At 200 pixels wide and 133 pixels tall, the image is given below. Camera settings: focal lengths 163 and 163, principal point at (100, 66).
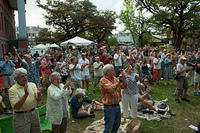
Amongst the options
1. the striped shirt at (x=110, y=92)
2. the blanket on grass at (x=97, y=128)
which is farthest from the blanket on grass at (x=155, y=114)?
the striped shirt at (x=110, y=92)

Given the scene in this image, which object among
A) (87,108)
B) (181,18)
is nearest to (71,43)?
(87,108)

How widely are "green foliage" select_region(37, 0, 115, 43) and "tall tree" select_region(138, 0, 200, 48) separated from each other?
40.3 ft

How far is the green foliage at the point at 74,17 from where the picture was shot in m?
33.0

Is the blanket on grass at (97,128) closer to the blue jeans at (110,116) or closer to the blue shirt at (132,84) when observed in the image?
the blue shirt at (132,84)

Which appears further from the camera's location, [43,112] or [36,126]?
[43,112]

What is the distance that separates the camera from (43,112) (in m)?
5.09

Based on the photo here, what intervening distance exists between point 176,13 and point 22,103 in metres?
24.4

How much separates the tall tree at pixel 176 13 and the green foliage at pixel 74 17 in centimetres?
1230

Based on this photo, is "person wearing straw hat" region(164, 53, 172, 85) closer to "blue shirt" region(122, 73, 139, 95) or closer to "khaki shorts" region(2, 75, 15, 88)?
"blue shirt" region(122, 73, 139, 95)

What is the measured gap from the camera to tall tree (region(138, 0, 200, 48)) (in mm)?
21016

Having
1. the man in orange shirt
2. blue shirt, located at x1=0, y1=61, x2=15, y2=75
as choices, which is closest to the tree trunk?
blue shirt, located at x1=0, y1=61, x2=15, y2=75

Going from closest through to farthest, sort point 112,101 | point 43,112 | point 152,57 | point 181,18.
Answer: point 112,101 < point 43,112 < point 152,57 < point 181,18

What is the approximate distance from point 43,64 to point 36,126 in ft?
18.3

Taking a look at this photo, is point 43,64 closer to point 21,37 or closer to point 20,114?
point 20,114
